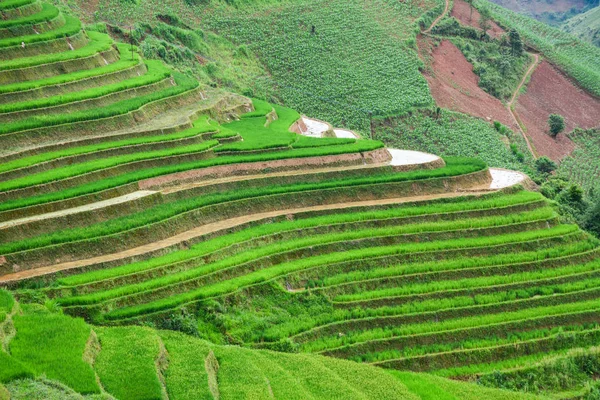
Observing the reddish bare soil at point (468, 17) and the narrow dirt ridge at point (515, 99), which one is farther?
the reddish bare soil at point (468, 17)

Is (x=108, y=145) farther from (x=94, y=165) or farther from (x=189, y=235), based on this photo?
(x=189, y=235)

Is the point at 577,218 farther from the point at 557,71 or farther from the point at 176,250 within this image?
the point at 557,71

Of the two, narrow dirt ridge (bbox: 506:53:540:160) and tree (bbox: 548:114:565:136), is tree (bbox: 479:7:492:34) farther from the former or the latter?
tree (bbox: 548:114:565:136)

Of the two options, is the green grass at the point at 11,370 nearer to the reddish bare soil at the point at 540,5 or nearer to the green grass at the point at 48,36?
the green grass at the point at 48,36

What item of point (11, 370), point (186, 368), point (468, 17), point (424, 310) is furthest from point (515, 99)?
point (11, 370)

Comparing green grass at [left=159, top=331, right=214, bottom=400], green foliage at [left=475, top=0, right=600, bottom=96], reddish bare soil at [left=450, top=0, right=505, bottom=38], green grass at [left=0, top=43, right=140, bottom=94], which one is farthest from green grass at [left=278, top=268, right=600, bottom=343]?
reddish bare soil at [left=450, top=0, right=505, bottom=38]

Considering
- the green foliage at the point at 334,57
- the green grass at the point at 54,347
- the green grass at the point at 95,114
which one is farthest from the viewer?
the green foliage at the point at 334,57

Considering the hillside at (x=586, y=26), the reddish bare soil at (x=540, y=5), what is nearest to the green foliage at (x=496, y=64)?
the hillside at (x=586, y=26)
